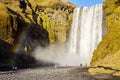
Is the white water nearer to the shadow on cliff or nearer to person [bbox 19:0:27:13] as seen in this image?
the shadow on cliff

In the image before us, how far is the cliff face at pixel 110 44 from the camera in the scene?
81000 mm

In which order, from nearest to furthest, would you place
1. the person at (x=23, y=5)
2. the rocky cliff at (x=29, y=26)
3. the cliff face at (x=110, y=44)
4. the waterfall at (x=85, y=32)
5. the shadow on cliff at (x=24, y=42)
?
the cliff face at (x=110, y=44)
the shadow on cliff at (x=24, y=42)
the rocky cliff at (x=29, y=26)
the waterfall at (x=85, y=32)
the person at (x=23, y=5)

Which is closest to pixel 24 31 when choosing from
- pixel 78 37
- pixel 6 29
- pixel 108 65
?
pixel 6 29

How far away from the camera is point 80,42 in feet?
519

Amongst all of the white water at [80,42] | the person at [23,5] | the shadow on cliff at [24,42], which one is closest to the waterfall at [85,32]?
the white water at [80,42]

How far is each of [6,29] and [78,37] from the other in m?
44.0

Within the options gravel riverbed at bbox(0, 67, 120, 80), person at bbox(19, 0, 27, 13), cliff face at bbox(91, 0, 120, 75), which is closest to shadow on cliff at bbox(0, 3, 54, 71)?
person at bbox(19, 0, 27, 13)

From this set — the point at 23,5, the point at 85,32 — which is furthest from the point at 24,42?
the point at 85,32

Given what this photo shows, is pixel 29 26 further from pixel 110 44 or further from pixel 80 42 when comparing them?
pixel 110 44

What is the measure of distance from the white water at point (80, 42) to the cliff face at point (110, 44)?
13707 mm

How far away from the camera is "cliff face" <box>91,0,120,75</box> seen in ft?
266

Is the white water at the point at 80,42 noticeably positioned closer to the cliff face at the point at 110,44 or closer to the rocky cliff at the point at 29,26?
the rocky cliff at the point at 29,26

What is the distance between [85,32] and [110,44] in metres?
59.5

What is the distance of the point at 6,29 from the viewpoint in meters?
135
